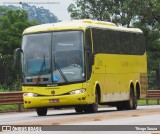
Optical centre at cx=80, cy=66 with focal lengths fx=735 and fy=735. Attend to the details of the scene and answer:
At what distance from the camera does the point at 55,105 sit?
24.6 metres

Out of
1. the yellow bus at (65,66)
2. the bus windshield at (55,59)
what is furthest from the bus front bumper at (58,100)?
the bus windshield at (55,59)

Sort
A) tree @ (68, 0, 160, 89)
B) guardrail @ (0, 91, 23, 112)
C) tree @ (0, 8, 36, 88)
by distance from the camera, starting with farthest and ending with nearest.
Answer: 1. tree @ (0, 8, 36, 88)
2. tree @ (68, 0, 160, 89)
3. guardrail @ (0, 91, 23, 112)

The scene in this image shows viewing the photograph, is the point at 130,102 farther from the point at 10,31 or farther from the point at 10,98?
the point at 10,31

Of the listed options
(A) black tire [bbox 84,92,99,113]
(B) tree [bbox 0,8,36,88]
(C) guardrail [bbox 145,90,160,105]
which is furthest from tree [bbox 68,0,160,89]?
(A) black tire [bbox 84,92,99,113]

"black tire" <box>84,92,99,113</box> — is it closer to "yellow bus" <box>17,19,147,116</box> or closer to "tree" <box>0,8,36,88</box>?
"yellow bus" <box>17,19,147,116</box>

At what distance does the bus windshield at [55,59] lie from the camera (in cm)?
2472

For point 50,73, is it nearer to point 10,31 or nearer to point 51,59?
point 51,59

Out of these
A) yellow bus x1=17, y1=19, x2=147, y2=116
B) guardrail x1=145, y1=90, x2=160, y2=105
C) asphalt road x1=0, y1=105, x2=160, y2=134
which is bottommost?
guardrail x1=145, y1=90, x2=160, y2=105

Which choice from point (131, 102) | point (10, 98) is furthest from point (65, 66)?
point (131, 102)

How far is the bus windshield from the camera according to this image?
973 inches

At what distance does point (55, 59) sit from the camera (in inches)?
977

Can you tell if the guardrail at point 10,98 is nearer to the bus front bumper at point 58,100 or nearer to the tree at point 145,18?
the bus front bumper at point 58,100

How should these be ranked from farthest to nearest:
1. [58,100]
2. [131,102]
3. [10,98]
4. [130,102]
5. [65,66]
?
1. [131,102]
2. [130,102]
3. [10,98]
4. [65,66]
5. [58,100]

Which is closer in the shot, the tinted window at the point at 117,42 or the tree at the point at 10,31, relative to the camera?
the tinted window at the point at 117,42
